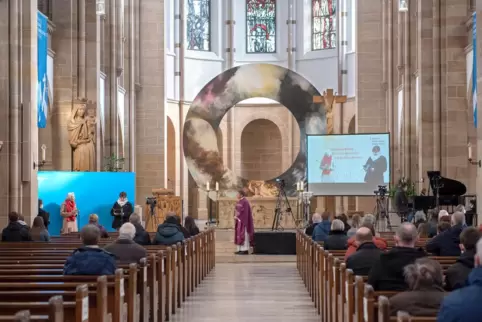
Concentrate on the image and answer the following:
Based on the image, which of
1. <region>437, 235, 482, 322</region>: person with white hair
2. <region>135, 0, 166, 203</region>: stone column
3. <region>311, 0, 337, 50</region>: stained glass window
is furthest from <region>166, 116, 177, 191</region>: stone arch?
<region>437, 235, 482, 322</region>: person with white hair

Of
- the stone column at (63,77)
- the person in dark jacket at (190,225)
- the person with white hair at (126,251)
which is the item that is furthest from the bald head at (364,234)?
the stone column at (63,77)

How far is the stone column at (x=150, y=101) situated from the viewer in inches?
1296

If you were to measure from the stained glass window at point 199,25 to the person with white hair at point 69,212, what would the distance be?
17333 mm

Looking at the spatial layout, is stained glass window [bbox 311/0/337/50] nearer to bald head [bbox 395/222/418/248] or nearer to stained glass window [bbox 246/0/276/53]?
stained glass window [bbox 246/0/276/53]

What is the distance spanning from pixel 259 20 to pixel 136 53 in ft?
24.5

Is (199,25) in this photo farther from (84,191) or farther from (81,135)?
(84,191)

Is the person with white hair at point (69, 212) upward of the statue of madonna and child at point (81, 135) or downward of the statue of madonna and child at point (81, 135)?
downward

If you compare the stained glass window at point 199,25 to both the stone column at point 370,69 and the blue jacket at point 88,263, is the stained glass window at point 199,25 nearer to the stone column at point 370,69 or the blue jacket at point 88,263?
the stone column at point 370,69

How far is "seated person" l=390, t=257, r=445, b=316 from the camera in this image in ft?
18.6

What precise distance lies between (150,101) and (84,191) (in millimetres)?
11698

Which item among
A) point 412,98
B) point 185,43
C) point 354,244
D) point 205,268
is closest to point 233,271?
Answer: point 205,268

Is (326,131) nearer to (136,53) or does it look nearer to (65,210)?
(136,53)

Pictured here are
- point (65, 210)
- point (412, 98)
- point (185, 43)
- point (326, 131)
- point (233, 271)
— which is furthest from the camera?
point (185, 43)

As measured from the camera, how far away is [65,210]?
20.5 m
